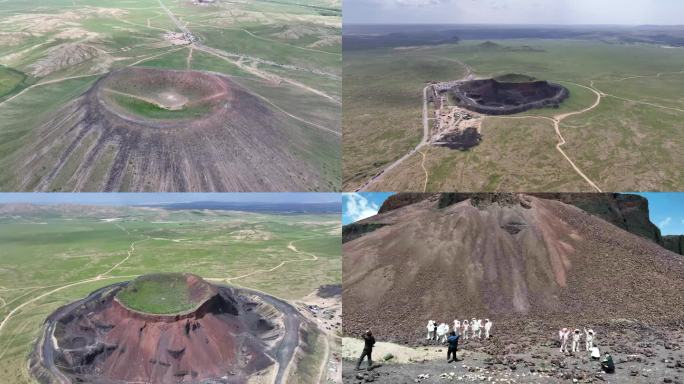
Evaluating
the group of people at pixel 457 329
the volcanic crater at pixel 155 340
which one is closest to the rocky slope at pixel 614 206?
the volcanic crater at pixel 155 340

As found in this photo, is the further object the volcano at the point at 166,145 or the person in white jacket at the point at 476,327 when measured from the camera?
the volcano at the point at 166,145

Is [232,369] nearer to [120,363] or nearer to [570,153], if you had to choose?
[120,363]

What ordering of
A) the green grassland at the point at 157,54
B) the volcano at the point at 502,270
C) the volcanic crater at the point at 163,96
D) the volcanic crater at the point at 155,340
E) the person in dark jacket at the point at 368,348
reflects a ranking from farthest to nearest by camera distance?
the green grassland at the point at 157,54 < the volcanic crater at the point at 163,96 < the volcanic crater at the point at 155,340 < the volcano at the point at 502,270 < the person in dark jacket at the point at 368,348

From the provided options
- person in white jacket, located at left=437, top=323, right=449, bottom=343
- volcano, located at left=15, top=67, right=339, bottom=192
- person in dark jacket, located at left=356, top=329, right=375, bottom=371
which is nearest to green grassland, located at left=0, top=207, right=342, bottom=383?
volcano, located at left=15, top=67, right=339, bottom=192

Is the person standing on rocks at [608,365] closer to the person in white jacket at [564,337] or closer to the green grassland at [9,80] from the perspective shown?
the person in white jacket at [564,337]

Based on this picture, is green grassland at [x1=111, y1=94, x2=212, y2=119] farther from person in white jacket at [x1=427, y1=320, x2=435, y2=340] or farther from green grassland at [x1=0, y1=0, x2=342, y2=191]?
person in white jacket at [x1=427, y1=320, x2=435, y2=340]
